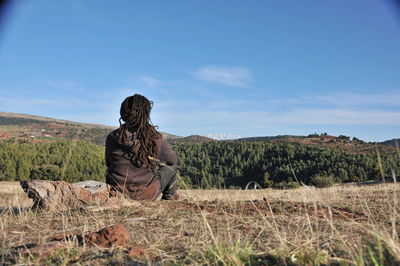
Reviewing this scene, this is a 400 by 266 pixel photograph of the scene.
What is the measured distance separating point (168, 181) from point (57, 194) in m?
1.64

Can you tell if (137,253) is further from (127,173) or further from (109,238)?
(127,173)

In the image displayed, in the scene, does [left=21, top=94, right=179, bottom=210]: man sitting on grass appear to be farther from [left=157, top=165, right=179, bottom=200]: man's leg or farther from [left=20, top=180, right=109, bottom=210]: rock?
[left=157, top=165, right=179, bottom=200]: man's leg

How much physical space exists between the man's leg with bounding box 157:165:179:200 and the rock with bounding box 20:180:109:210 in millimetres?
819

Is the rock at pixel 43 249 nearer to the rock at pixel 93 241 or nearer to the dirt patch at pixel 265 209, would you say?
the rock at pixel 93 241

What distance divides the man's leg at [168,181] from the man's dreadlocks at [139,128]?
33 centimetres

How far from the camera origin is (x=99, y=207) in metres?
4.07

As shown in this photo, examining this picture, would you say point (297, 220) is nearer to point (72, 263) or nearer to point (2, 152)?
point (72, 263)

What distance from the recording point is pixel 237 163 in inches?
2566

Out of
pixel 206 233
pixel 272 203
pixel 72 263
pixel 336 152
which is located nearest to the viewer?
pixel 72 263

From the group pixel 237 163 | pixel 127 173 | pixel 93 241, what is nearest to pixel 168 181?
pixel 127 173

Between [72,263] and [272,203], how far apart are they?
3.05 m

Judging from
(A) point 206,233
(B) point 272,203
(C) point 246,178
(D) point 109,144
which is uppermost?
(D) point 109,144

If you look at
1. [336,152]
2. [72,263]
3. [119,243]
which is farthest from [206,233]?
[336,152]

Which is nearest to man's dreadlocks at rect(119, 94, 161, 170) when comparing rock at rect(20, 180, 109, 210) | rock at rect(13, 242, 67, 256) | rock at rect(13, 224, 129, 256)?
rock at rect(20, 180, 109, 210)
